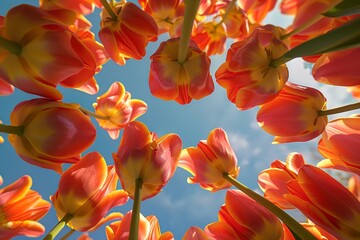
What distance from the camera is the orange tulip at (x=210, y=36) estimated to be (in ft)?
2.66

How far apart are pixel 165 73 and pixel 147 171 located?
0.14m

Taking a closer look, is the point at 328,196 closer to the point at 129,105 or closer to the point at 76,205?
the point at 76,205

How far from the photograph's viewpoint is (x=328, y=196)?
1.41 ft

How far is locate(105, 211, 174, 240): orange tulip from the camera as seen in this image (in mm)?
525

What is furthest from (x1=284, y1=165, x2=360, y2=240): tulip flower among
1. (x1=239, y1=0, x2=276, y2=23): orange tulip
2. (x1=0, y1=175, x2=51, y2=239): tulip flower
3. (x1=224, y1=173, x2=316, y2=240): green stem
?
(x1=239, y1=0, x2=276, y2=23): orange tulip

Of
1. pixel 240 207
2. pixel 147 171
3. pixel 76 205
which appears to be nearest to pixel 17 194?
pixel 76 205

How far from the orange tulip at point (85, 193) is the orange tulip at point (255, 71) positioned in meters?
0.21

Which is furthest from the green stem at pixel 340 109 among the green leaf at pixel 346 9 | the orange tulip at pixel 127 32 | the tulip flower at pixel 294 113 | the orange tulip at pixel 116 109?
the orange tulip at pixel 116 109

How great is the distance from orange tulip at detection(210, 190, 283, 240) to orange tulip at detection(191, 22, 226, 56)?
0.39 meters

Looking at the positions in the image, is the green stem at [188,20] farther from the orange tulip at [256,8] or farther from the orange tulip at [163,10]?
the orange tulip at [256,8]

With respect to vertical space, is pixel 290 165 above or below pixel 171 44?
below

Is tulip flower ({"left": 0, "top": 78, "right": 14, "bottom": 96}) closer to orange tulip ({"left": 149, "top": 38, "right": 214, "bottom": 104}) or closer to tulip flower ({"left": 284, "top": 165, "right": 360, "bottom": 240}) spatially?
orange tulip ({"left": 149, "top": 38, "right": 214, "bottom": 104})

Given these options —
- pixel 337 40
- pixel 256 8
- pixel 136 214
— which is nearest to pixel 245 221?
pixel 136 214

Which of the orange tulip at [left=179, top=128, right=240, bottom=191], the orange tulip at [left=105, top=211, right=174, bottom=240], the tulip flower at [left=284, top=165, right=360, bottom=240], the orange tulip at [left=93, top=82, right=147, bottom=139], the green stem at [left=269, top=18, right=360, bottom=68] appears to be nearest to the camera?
the green stem at [left=269, top=18, right=360, bottom=68]
